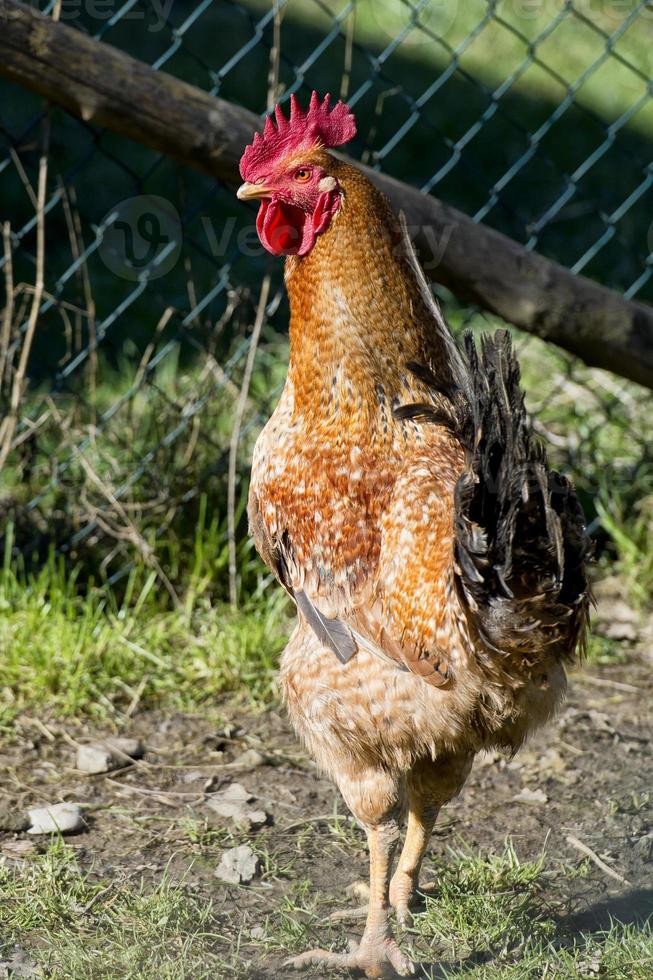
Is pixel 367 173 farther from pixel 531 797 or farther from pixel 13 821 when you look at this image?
pixel 13 821

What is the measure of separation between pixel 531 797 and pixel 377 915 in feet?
2.46

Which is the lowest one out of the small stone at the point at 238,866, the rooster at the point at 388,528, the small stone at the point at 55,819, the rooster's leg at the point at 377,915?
the small stone at the point at 55,819

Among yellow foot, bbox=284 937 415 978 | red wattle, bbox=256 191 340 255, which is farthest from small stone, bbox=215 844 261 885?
red wattle, bbox=256 191 340 255

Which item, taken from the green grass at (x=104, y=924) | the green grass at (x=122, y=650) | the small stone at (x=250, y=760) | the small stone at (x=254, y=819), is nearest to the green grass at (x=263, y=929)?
the green grass at (x=104, y=924)

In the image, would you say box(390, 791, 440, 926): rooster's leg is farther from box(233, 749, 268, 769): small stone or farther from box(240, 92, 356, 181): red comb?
box(240, 92, 356, 181): red comb

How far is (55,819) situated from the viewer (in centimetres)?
286

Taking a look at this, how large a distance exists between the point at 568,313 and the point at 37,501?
1.89 m

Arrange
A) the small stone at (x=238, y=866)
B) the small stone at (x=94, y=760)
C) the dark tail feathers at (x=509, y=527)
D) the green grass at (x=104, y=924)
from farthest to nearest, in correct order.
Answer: the small stone at (x=94, y=760)
the small stone at (x=238, y=866)
the green grass at (x=104, y=924)
the dark tail feathers at (x=509, y=527)

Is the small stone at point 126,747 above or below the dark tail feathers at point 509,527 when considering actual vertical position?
below

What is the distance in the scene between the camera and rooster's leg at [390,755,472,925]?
2.51m

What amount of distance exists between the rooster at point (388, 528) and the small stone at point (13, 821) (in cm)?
87

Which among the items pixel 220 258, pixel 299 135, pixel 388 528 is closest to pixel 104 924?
pixel 388 528

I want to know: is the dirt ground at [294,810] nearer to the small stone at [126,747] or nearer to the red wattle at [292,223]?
the small stone at [126,747]

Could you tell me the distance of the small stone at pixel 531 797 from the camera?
3.04m
